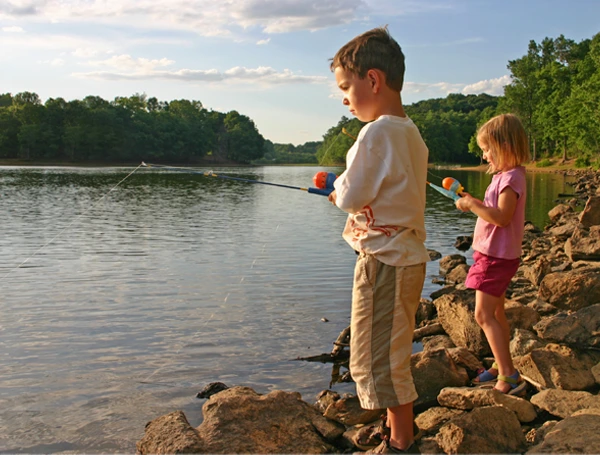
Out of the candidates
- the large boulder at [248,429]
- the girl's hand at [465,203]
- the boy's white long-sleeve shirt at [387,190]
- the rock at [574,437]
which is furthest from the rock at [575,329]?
the boy's white long-sleeve shirt at [387,190]

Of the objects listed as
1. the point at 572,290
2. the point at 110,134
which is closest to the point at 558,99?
the point at 572,290

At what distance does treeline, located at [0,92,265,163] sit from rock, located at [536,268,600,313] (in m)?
98.7

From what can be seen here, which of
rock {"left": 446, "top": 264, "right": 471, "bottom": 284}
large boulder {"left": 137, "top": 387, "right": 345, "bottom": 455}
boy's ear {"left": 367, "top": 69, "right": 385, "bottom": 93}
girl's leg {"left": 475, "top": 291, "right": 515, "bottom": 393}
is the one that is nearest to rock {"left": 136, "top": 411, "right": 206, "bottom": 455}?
large boulder {"left": 137, "top": 387, "right": 345, "bottom": 455}

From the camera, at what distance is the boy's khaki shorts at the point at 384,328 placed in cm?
325

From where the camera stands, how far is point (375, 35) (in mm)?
3215

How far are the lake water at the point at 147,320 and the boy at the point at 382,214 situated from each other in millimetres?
2191

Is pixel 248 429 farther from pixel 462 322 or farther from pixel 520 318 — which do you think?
pixel 520 318

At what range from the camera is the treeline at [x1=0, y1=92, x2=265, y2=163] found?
322 ft

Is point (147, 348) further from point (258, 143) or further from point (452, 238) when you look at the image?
point (258, 143)

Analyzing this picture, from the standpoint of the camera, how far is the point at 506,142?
439 centimetres

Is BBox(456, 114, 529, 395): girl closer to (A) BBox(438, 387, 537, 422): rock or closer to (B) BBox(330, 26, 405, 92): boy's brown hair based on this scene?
(A) BBox(438, 387, 537, 422): rock

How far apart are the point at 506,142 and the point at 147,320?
16.7 ft

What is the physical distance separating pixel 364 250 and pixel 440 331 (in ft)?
12.1

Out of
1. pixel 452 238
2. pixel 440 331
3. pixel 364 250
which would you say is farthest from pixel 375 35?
pixel 452 238
